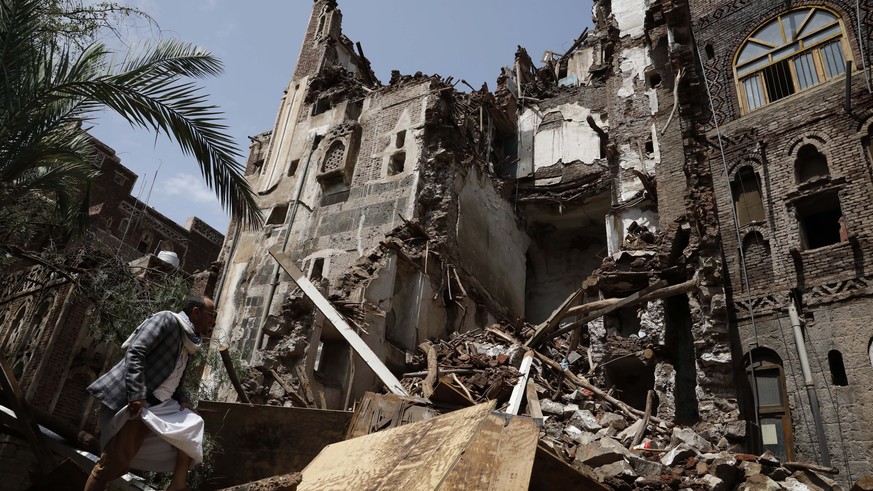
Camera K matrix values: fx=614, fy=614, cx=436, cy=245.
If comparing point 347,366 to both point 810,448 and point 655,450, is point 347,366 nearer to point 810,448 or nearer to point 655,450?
point 655,450

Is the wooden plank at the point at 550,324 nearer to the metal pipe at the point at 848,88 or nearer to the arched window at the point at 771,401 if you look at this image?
the arched window at the point at 771,401

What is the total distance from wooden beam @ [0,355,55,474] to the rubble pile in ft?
13.8

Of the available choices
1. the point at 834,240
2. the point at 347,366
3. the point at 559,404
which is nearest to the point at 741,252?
the point at 834,240

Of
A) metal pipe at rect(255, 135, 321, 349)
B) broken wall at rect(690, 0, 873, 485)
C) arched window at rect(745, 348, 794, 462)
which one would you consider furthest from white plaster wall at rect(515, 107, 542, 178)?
arched window at rect(745, 348, 794, 462)

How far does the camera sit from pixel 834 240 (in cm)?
1208

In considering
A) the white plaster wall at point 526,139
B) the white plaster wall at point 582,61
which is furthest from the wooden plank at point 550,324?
the white plaster wall at point 582,61

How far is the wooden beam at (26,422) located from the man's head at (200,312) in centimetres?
222

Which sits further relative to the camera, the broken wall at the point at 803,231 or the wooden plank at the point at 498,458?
the broken wall at the point at 803,231

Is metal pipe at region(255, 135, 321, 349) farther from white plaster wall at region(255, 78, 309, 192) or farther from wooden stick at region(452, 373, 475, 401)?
wooden stick at region(452, 373, 475, 401)

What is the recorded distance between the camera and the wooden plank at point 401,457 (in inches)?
135

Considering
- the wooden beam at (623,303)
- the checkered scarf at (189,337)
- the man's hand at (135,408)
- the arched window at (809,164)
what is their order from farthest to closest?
the arched window at (809,164)
the wooden beam at (623,303)
the checkered scarf at (189,337)
the man's hand at (135,408)

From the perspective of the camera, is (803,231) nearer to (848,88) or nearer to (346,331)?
(848,88)

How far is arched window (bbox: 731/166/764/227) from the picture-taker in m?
12.7

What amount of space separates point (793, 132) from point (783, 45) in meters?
2.58
